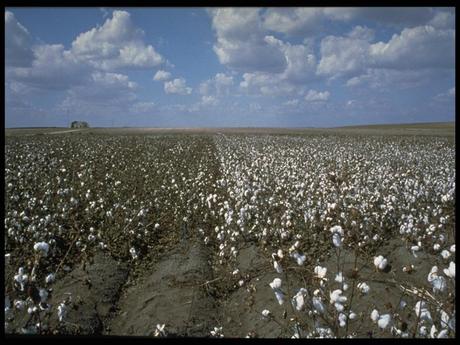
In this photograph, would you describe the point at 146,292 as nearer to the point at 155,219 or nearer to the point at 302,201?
the point at 155,219

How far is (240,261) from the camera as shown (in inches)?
278

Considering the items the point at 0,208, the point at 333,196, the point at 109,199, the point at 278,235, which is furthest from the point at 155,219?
the point at 0,208

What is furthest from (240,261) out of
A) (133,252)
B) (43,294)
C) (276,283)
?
(276,283)

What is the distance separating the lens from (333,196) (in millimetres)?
9273

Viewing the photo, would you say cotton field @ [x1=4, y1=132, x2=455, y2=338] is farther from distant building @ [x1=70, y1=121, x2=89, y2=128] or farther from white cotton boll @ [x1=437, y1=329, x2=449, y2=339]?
distant building @ [x1=70, y1=121, x2=89, y2=128]

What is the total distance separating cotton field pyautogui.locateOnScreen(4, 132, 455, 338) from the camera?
3.72 metres

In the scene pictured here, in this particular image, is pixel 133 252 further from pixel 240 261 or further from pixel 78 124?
pixel 78 124

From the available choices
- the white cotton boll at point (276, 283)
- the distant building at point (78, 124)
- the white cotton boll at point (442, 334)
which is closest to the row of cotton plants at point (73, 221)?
the white cotton boll at point (276, 283)

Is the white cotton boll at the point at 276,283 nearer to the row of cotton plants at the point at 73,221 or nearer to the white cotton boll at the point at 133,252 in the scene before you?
the row of cotton plants at the point at 73,221

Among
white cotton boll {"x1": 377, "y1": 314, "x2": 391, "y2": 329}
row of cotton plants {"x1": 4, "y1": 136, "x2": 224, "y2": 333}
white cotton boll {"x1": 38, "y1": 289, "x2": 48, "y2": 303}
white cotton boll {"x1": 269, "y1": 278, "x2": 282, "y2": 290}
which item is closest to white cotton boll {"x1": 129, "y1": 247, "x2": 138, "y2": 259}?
row of cotton plants {"x1": 4, "y1": 136, "x2": 224, "y2": 333}

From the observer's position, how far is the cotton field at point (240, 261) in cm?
372

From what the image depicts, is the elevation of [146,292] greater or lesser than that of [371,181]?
lesser

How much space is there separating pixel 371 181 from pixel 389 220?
2371 millimetres
